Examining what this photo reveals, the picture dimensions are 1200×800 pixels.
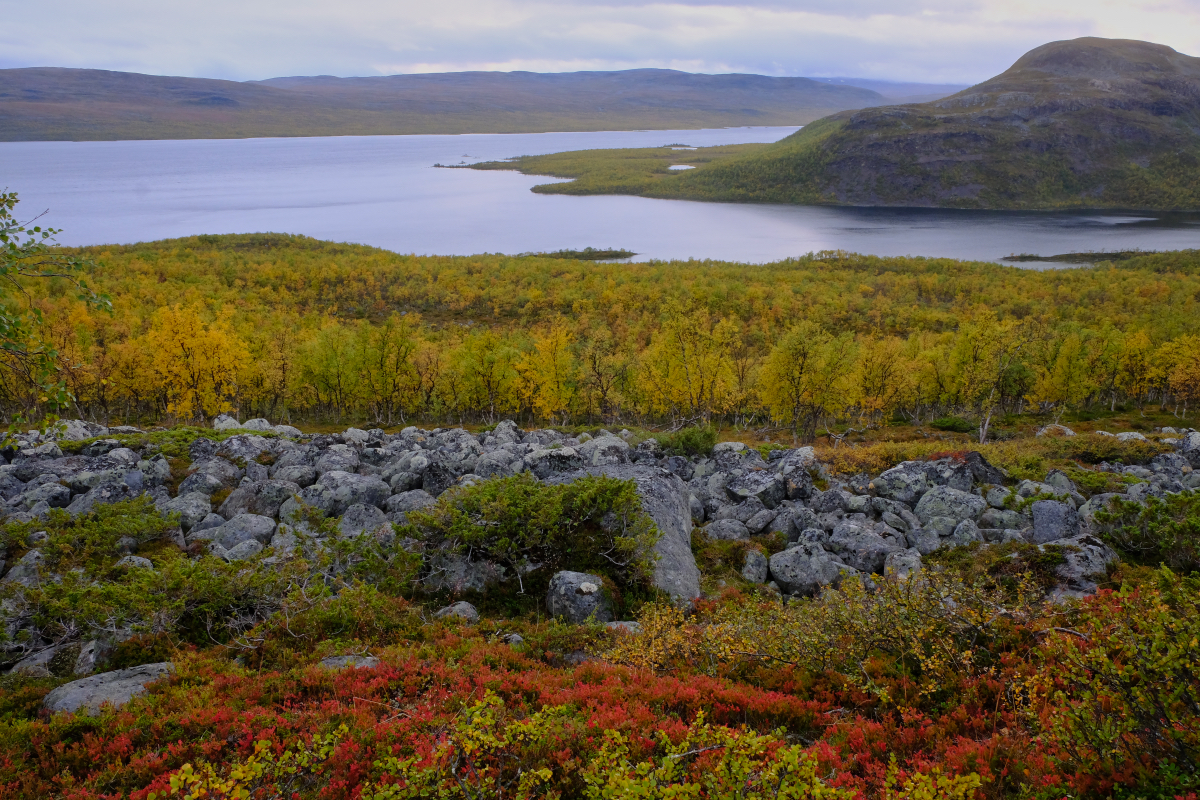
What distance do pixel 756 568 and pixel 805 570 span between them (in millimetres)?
1083

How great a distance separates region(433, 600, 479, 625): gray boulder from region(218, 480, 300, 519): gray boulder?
668 cm

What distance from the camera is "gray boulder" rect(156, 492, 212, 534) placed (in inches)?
572

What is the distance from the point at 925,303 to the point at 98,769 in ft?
336

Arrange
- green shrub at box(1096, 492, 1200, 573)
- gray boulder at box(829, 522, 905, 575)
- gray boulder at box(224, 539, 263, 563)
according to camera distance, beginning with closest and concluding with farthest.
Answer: green shrub at box(1096, 492, 1200, 573) < gray boulder at box(224, 539, 263, 563) < gray boulder at box(829, 522, 905, 575)

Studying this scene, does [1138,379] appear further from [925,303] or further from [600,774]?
[600,774]

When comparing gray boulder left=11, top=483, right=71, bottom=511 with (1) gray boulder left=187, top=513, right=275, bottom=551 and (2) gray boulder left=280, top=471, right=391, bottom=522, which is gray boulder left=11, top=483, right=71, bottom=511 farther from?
(2) gray boulder left=280, top=471, right=391, bottom=522

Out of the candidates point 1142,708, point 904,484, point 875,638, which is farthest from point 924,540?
point 1142,708

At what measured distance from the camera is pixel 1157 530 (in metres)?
12.6

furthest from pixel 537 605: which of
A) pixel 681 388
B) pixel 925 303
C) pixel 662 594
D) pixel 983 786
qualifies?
pixel 925 303

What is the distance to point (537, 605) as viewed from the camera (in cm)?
1208

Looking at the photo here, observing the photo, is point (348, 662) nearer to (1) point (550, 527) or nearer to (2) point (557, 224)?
(1) point (550, 527)

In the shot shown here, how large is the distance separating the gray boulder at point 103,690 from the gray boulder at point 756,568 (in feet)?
35.5

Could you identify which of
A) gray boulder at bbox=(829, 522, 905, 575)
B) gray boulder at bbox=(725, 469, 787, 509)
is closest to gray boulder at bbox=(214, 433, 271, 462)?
gray boulder at bbox=(725, 469, 787, 509)

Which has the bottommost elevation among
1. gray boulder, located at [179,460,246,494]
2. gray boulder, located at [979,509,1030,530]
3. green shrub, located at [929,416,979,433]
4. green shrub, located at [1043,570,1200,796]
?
green shrub, located at [929,416,979,433]
